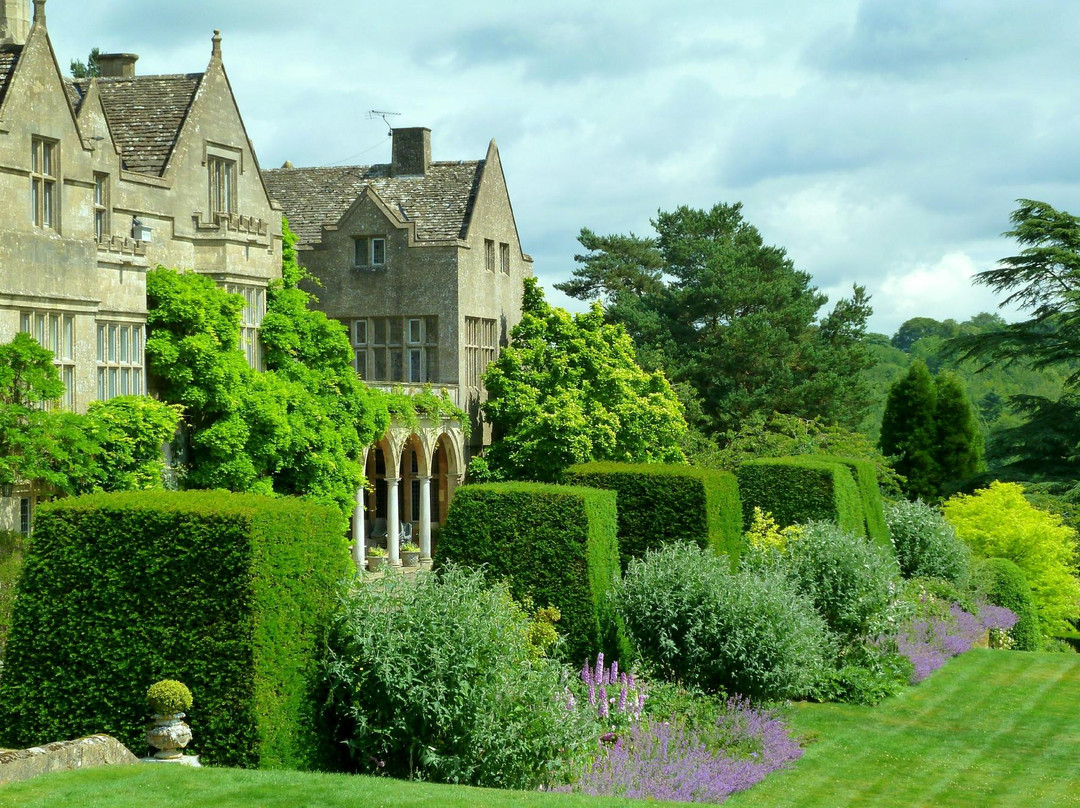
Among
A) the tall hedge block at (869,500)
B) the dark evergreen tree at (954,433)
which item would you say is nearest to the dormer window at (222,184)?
the tall hedge block at (869,500)

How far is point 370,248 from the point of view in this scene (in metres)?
40.0

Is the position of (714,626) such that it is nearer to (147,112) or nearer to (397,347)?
(147,112)

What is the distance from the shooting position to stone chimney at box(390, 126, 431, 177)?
41875 mm

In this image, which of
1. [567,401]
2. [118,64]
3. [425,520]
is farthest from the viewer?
[567,401]

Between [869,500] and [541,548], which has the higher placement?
[869,500]

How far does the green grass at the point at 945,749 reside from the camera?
17.5 meters

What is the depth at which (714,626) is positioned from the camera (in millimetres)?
19562

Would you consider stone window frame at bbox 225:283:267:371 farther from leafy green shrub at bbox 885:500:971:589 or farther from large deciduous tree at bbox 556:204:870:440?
large deciduous tree at bbox 556:204:870:440

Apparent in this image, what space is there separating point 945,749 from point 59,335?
15914 millimetres

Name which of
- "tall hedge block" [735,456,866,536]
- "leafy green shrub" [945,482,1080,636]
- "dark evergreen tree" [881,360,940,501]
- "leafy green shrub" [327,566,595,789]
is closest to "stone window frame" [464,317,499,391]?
"tall hedge block" [735,456,866,536]

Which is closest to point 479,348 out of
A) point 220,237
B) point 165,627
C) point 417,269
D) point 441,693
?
point 417,269

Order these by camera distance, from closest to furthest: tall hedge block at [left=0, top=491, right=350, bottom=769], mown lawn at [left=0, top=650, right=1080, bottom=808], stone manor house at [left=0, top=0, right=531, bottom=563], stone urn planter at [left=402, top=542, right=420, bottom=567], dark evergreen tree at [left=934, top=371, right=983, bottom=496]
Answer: mown lawn at [left=0, top=650, right=1080, bottom=808], tall hedge block at [left=0, top=491, right=350, bottom=769], stone manor house at [left=0, top=0, right=531, bottom=563], stone urn planter at [left=402, top=542, right=420, bottom=567], dark evergreen tree at [left=934, top=371, right=983, bottom=496]

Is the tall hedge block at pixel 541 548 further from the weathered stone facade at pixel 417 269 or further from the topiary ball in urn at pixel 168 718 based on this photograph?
the weathered stone facade at pixel 417 269

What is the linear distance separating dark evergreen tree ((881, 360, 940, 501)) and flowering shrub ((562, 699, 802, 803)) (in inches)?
1812
